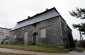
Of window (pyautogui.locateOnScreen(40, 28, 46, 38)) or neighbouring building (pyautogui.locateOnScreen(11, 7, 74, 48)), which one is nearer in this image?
neighbouring building (pyautogui.locateOnScreen(11, 7, 74, 48))

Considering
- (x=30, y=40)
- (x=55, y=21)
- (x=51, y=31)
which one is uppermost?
(x=55, y=21)

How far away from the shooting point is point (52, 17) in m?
20.6

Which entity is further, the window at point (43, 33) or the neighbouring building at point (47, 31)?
the window at point (43, 33)

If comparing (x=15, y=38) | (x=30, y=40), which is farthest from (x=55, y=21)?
(x=15, y=38)

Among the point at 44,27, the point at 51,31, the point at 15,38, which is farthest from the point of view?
the point at 15,38

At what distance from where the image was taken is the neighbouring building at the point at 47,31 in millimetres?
19455

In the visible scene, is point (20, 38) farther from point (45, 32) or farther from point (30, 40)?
point (45, 32)

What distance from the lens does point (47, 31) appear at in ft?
68.3

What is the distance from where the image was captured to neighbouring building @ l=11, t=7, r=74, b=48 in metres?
19.5

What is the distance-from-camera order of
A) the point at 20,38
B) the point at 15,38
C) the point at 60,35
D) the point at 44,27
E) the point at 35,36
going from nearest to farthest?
the point at 60,35, the point at 44,27, the point at 35,36, the point at 20,38, the point at 15,38

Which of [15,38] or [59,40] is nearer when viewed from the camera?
[59,40]

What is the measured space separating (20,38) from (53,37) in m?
10.5

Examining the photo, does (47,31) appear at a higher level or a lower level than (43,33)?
higher

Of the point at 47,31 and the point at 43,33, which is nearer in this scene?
the point at 47,31
